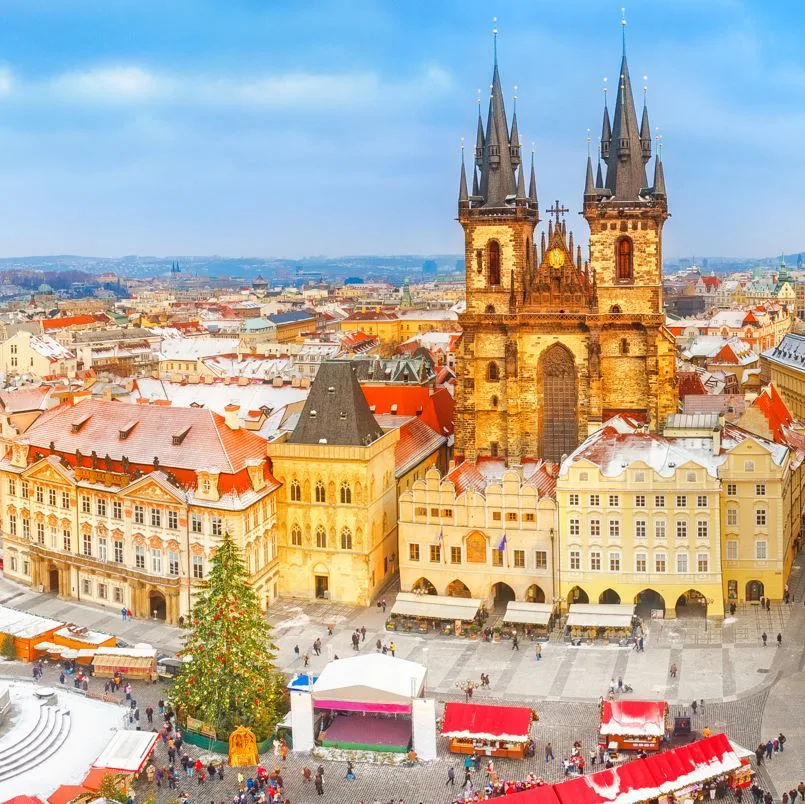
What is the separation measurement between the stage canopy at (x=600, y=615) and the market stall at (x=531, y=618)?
1.51 m

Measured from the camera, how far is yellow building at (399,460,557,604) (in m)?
80.9

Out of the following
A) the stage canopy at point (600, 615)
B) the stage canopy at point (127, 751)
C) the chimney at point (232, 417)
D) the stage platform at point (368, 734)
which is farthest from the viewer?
the chimney at point (232, 417)

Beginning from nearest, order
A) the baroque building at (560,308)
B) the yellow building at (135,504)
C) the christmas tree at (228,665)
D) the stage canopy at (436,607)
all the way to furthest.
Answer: the christmas tree at (228,665) → the stage canopy at (436,607) → the yellow building at (135,504) → the baroque building at (560,308)

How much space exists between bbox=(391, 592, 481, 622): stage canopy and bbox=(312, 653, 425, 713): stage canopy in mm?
16087

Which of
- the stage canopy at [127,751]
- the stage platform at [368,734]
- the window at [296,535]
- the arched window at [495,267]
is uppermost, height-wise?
the arched window at [495,267]

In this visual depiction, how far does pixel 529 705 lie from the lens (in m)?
65.6

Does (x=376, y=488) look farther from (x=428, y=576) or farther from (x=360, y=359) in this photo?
(x=360, y=359)

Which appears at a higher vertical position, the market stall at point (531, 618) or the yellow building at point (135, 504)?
the yellow building at point (135, 504)

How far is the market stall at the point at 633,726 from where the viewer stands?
2281 inches

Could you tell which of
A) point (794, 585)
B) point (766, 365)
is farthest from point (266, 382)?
point (766, 365)

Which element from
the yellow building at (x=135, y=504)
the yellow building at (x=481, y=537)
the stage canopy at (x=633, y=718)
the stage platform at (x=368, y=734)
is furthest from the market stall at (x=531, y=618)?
the yellow building at (x=135, y=504)

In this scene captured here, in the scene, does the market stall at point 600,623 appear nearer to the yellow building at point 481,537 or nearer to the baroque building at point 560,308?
the yellow building at point 481,537

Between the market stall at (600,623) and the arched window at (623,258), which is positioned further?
the arched window at (623,258)

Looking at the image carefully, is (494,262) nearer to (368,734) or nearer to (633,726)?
(368,734)
